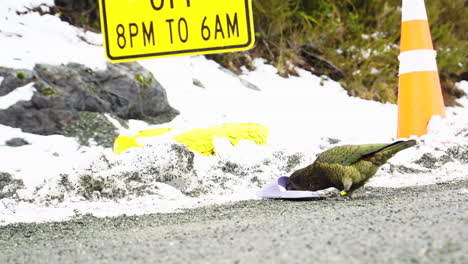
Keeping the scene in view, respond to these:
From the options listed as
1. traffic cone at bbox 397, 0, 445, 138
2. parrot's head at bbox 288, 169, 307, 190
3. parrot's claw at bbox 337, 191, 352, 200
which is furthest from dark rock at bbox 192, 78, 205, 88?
parrot's claw at bbox 337, 191, 352, 200

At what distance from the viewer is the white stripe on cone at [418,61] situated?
205 inches

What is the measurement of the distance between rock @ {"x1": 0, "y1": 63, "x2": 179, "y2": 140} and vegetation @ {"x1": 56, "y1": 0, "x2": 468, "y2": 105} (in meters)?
1.89

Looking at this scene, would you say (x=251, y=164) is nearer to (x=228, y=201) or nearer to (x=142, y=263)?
(x=228, y=201)

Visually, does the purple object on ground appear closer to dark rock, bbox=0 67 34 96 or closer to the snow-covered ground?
the snow-covered ground

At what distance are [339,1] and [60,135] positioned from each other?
5.11m


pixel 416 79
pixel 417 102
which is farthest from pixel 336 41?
pixel 417 102

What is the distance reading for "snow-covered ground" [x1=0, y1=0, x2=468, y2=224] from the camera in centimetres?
329

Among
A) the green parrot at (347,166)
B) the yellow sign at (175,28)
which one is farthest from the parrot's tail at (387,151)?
the yellow sign at (175,28)

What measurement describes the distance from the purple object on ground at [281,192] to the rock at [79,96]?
7.01 feet

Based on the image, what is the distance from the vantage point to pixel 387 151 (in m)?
3.18

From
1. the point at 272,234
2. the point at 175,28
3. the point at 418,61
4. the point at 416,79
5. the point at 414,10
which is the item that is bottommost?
the point at 272,234

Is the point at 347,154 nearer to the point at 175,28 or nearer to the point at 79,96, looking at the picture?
the point at 175,28

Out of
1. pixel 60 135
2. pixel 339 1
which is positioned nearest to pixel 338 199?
pixel 60 135

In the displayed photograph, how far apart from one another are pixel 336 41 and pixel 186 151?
196 inches
